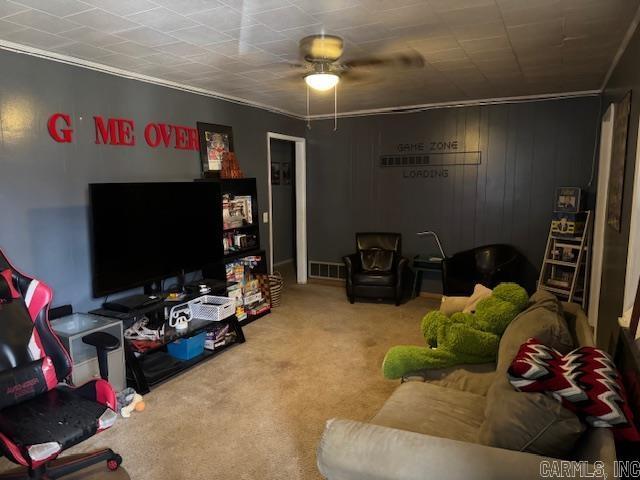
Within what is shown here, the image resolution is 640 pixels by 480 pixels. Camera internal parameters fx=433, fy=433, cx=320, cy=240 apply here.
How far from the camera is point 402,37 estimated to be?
9.26 ft

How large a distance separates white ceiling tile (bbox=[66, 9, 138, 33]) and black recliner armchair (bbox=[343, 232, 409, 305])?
11.4ft

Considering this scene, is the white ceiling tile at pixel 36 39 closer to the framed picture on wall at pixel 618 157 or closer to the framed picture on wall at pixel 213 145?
the framed picture on wall at pixel 213 145

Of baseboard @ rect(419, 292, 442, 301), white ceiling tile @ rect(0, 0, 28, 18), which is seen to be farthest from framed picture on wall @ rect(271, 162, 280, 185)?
white ceiling tile @ rect(0, 0, 28, 18)

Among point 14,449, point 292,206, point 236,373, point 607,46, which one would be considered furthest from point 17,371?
point 292,206

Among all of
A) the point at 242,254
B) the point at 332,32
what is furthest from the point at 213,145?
the point at 332,32

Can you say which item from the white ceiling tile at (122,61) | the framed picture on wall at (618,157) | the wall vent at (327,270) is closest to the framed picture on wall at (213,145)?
the white ceiling tile at (122,61)

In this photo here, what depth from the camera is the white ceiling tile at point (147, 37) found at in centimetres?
268

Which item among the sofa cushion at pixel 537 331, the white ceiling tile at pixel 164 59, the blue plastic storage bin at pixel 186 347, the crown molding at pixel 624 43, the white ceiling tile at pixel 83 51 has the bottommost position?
the blue plastic storage bin at pixel 186 347

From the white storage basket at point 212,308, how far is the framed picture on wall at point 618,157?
3009mm

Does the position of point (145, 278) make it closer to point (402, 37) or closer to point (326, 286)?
point (402, 37)

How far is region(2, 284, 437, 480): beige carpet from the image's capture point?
239cm

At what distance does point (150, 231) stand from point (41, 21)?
1.55 metres

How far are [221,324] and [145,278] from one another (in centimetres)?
89

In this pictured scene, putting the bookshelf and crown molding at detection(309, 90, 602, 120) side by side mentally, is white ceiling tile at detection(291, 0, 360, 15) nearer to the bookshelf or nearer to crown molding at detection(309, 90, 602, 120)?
the bookshelf
